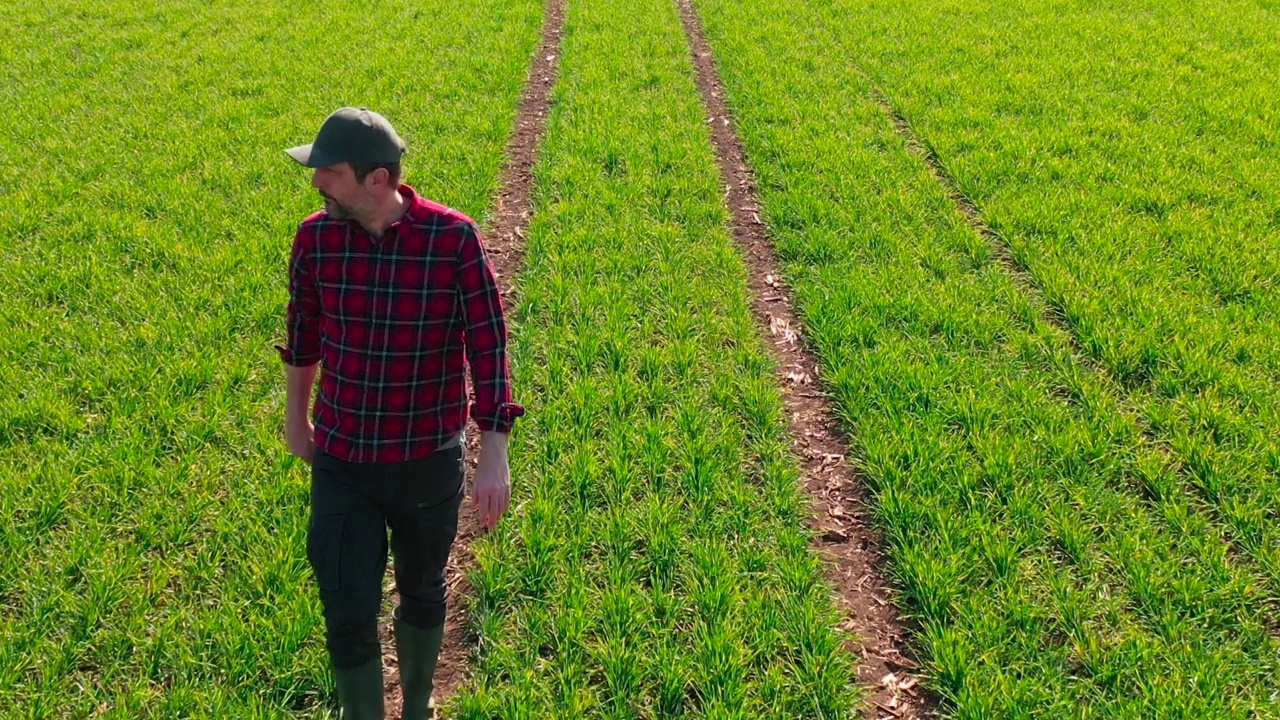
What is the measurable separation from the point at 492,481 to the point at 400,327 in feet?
1.84

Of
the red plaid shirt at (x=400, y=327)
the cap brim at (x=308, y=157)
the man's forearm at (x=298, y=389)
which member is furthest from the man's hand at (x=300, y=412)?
the cap brim at (x=308, y=157)

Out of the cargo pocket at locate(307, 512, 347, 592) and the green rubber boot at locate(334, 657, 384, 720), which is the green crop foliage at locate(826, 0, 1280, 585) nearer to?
the green rubber boot at locate(334, 657, 384, 720)

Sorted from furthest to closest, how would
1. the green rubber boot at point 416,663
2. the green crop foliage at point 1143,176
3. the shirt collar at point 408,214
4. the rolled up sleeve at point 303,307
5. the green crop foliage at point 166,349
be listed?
the green crop foliage at point 1143,176, the green crop foliage at point 166,349, the green rubber boot at point 416,663, the rolled up sleeve at point 303,307, the shirt collar at point 408,214

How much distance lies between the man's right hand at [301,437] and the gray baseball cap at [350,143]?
0.98m

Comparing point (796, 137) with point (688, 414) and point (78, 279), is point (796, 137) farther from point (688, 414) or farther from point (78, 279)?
point (78, 279)

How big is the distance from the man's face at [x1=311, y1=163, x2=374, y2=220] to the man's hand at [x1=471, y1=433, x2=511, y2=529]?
31.0 inches

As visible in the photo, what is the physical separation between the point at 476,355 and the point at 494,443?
0.93ft

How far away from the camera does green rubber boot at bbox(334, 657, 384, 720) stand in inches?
118

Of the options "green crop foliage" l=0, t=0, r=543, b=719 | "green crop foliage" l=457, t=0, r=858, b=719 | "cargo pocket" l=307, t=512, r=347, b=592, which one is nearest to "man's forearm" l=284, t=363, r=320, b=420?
"cargo pocket" l=307, t=512, r=347, b=592

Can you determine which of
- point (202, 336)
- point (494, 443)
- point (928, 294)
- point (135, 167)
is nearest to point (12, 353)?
point (202, 336)

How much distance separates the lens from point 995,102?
10500 mm

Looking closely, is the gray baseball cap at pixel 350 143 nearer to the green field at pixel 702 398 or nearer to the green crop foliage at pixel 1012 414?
the green field at pixel 702 398

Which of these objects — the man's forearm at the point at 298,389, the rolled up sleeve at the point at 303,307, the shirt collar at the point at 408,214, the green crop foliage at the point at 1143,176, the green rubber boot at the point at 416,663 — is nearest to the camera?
the shirt collar at the point at 408,214

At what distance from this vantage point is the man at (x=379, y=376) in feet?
8.88
